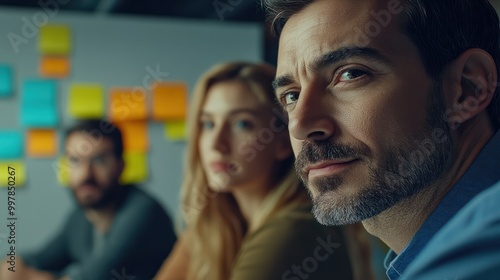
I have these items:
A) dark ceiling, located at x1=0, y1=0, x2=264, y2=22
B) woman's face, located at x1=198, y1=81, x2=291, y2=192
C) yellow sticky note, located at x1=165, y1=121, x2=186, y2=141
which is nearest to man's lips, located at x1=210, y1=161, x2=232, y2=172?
woman's face, located at x1=198, y1=81, x2=291, y2=192

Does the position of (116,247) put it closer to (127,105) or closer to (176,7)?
(127,105)

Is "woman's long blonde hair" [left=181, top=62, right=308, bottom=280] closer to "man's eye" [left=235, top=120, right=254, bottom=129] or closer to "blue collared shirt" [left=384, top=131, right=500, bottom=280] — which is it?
"man's eye" [left=235, top=120, right=254, bottom=129]

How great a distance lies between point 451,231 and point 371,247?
2.17 ft

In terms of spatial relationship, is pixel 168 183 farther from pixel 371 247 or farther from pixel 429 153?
pixel 429 153

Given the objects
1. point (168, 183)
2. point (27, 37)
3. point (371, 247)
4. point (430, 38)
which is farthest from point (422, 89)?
point (27, 37)

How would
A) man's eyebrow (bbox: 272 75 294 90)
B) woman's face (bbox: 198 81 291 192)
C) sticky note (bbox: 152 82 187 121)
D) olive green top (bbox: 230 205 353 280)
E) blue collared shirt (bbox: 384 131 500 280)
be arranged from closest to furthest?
blue collared shirt (bbox: 384 131 500 280)
man's eyebrow (bbox: 272 75 294 90)
olive green top (bbox: 230 205 353 280)
woman's face (bbox: 198 81 291 192)
sticky note (bbox: 152 82 187 121)

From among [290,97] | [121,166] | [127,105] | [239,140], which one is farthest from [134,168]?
[290,97]

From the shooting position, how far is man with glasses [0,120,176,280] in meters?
1.27

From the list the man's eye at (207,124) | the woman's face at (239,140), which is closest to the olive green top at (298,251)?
the woman's face at (239,140)

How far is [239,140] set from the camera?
3.59 feet

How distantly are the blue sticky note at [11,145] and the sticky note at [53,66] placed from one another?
144 millimetres

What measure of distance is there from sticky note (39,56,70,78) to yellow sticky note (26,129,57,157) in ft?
0.41

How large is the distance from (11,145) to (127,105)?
26 centimetres

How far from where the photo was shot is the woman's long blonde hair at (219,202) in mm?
1035
